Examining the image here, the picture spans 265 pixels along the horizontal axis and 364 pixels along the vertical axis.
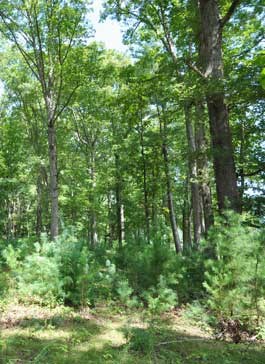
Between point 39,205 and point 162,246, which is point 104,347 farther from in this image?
point 39,205

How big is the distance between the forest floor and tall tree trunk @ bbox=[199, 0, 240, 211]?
2552 millimetres

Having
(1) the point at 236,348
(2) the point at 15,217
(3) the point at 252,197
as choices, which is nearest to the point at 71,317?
(1) the point at 236,348

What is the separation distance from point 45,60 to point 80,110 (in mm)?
8408

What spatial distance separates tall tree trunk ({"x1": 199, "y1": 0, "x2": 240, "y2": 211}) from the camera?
601 centimetres

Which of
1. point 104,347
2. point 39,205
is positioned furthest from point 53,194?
point 39,205

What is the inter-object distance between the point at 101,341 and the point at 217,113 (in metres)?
4.55

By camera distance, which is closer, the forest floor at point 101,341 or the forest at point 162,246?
the forest floor at point 101,341

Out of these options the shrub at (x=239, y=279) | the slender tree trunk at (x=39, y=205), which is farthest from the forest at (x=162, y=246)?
the slender tree trunk at (x=39, y=205)

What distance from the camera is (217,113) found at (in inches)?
248

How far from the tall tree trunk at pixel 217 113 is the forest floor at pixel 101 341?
100 inches

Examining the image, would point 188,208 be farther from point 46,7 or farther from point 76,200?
point 46,7

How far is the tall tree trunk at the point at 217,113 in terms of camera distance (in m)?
6.01

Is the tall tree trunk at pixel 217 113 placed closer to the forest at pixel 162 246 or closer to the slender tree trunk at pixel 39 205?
the forest at pixel 162 246

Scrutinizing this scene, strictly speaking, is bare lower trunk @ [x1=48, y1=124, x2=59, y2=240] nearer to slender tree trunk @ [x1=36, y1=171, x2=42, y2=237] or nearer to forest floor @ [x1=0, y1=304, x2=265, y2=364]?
forest floor @ [x1=0, y1=304, x2=265, y2=364]
